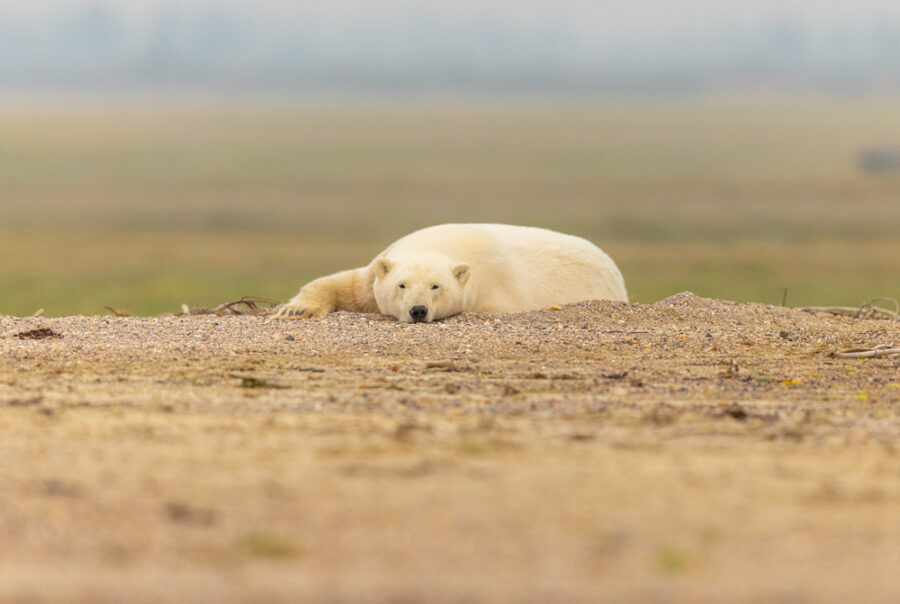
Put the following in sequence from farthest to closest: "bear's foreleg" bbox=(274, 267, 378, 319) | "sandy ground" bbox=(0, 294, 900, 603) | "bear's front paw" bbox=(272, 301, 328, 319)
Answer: "bear's foreleg" bbox=(274, 267, 378, 319), "bear's front paw" bbox=(272, 301, 328, 319), "sandy ground" bbox=(0, 294, 900, 603)

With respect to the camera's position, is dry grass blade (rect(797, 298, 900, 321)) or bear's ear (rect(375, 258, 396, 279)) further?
dry grass blade (rect(797, 298, 900, 321))

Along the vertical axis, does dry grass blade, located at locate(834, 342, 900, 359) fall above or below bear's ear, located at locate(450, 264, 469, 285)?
below

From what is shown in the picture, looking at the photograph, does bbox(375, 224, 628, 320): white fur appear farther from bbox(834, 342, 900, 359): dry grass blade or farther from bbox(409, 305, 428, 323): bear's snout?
bbox(834, 342, 900, 359): dry grass blade

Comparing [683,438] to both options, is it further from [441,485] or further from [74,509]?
[74,509]

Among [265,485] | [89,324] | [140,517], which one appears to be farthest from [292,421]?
[89,324]

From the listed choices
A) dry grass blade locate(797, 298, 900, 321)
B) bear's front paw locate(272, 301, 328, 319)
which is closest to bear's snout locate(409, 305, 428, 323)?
bear's front paw locate(272, 301, 328, 319)

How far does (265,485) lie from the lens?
17.5 feet

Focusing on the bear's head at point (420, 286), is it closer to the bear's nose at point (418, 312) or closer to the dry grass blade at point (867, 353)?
the bear's nose at point (418, 312)

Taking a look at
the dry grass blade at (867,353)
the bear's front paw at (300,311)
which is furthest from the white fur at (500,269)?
the dry grass blade at (867,353)

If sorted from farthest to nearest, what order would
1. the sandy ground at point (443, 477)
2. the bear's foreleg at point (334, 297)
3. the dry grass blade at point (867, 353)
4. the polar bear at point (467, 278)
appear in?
1. the bear's foreleg at point (334, 297)
2. the polar bear at point (467, 278)
3. the dry grass blade at point (867, 353)
4. the sandy ground at point (443, 477)

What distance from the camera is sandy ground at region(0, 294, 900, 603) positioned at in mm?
4359

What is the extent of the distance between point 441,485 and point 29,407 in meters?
2.98

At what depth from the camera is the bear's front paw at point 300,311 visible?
40.2 feet

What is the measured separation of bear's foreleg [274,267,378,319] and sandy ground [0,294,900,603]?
2783 millimetres
